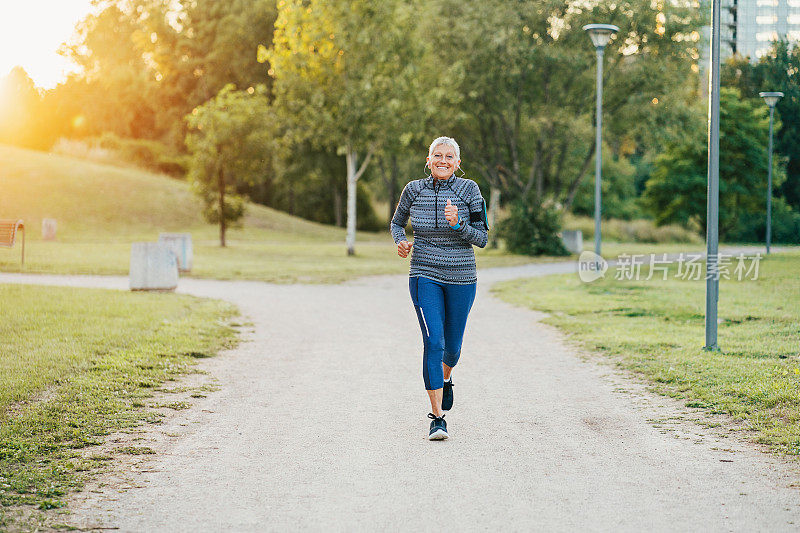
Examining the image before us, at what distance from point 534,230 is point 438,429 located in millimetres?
27182

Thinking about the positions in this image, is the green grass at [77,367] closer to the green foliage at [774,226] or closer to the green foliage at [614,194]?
the green foliage at [774,226]

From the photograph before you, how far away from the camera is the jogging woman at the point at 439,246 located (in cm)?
593

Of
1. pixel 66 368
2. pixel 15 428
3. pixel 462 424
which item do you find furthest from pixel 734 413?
pixel 66 368

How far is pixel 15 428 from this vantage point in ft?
19.2

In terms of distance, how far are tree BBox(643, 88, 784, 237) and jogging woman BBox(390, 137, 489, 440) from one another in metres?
44.0

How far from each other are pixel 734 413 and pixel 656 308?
26.1 ft

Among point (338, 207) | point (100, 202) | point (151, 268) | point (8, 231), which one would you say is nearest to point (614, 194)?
point (338, 207)

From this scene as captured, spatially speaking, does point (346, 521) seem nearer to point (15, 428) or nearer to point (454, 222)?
point (454, 222)

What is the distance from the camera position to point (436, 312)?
6.03 m

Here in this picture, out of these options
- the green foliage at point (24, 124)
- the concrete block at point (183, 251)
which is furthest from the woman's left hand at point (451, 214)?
the green foliage at point (24, 124)

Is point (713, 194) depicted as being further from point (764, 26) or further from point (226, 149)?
point (764, 26)

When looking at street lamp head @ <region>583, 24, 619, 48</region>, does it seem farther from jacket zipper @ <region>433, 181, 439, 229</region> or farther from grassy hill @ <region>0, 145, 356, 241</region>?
grassy hill @ <region>0, 145, 356, 241</region>

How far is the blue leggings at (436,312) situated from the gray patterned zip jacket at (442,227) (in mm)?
69

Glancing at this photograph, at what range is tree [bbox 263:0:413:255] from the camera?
99.7ft
